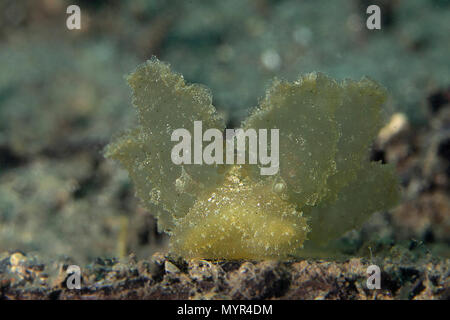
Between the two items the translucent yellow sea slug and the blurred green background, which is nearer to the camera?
the translucent yellow sea slug

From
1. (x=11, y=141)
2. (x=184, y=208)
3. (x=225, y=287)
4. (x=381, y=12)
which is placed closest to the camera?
(x=225, y=287)

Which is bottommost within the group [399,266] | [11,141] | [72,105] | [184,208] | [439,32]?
[399,266]

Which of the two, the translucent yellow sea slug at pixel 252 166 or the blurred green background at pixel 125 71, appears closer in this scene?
the translucent yellow sea slug at pixel 252 166

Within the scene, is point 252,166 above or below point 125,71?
below

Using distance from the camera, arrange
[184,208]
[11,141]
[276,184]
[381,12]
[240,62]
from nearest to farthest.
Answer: [276,184] < [184,208] < [11,141] < [240,62] < [381,12]

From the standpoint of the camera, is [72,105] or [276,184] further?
[72,105]

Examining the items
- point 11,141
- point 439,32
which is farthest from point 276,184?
point 439,32

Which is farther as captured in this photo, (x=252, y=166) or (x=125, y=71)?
(x=125, y=71)
